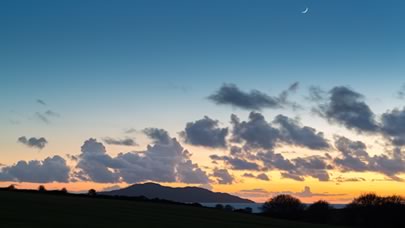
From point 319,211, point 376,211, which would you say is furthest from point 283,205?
point 376,211

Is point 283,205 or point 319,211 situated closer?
point 319,211

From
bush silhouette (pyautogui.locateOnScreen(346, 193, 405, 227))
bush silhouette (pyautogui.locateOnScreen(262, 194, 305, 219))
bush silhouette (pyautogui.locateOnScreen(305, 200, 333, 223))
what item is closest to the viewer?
bush silhouette (pyautogui.locateOnScreen(346, 193, 405, 227))

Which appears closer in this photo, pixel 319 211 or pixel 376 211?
pixel 376 211

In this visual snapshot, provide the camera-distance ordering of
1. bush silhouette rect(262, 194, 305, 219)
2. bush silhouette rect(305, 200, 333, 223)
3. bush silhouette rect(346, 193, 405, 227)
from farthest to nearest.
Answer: bush silhouette rect(262, 194, 305, 219) < bush silhouette rect(305, 200, 333, 223) < bush silhouette rect(346, 193, 405, 227)

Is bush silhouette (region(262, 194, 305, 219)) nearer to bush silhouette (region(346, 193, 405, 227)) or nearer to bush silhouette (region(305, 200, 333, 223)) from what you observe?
bush silhouette (region(305, 200, 333, 223))

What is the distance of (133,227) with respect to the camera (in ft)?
182

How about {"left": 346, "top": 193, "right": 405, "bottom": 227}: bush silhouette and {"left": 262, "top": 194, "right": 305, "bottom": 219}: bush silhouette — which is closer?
{"left": 346, "top": 193, "right": 405, "bottom": 227}: bush silhouette

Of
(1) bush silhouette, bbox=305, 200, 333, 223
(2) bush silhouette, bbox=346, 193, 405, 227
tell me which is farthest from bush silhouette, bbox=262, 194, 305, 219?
(2) bush silhouette, bbox=346, 193, 405, 227

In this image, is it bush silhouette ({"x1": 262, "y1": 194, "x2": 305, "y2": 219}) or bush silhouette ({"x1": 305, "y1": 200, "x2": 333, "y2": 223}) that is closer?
bush silhouette ({"x1": 305, "y1": 200, "x2": 333, "y2": 223})

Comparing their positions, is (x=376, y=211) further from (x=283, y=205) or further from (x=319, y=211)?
(x=283, y=205)

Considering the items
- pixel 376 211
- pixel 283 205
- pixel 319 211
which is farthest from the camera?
pixel 283 205

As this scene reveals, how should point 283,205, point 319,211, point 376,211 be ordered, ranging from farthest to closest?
1. point 283,205
2. point 319,211
3. point 376,211

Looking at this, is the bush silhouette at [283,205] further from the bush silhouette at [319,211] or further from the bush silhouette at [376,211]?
the bush silhouette at [376,211]

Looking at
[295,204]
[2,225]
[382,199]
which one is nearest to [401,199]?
[382,199]
